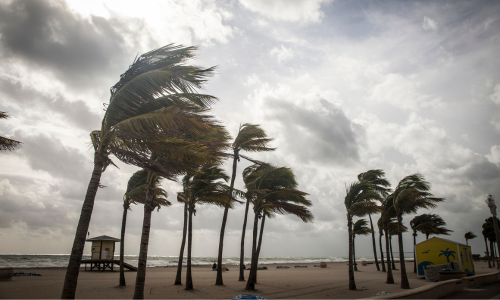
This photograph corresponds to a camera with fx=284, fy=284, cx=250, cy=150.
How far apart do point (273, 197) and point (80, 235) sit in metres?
10.4

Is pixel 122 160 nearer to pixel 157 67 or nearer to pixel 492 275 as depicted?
pixel 157 67

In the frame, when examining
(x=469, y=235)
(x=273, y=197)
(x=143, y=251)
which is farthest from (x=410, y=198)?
(x=469, y=235)

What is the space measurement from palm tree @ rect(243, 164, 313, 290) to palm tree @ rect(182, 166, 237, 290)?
1389 millimetres

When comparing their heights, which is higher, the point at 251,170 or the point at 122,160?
the point at 251,170

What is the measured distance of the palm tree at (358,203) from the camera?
14.6 meters

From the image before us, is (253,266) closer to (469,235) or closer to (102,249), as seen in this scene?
(102,249)

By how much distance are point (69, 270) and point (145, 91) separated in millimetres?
4219

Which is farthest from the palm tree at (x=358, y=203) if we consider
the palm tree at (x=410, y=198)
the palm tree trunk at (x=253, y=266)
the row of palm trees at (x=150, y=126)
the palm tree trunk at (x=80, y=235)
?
the palm tree trunk at (x=80, y=235)

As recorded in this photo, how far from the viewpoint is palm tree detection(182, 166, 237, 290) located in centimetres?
1405

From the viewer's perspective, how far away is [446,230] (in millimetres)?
33062

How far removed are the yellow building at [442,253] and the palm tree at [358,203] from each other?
34.6 ft

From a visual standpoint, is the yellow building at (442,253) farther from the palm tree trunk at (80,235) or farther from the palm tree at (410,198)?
the palm tree trunk at (80,235)

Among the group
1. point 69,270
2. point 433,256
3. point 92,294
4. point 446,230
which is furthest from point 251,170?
point 446,230

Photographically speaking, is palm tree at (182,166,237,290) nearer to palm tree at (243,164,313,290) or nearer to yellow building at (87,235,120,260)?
palm tree at (243,164,313,290)
